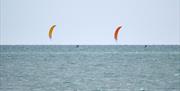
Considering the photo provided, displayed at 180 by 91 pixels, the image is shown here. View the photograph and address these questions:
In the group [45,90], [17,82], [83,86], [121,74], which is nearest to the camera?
[45,90]

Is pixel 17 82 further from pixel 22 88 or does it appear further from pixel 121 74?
pixel 121 74

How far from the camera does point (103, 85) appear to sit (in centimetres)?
3775

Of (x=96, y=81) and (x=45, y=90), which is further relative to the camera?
(x=96, y=81)

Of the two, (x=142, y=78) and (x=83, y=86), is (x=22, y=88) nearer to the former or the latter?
(x=83, y=86)

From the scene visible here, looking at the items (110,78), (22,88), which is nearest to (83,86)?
(22,88)

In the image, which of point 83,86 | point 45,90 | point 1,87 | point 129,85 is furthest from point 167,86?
point 1,87

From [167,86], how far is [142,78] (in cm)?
663

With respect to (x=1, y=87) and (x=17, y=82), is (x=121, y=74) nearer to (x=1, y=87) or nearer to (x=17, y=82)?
(x=17, y=82)

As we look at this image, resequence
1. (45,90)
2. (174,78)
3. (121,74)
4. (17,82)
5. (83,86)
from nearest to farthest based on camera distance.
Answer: (45,90)
(83,86)
(17,82)
(174,78)
(121,74)

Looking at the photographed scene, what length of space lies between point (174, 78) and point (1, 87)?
41.2ft

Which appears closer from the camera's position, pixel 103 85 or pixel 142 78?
pixel 103 85

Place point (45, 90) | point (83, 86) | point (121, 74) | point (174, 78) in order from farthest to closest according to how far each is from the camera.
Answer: point (121, 74) → point (174, 78) → point (83, 86) → point (45, 90)

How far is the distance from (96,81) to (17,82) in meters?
5.04

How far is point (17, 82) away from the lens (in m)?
40.1
